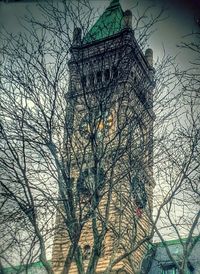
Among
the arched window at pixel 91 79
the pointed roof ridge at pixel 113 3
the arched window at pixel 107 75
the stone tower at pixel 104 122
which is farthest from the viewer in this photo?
the pointed roof ridge at pixel 113 3

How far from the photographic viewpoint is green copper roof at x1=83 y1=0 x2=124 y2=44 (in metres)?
9.89

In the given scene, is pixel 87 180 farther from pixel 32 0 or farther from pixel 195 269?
pixel 195 269

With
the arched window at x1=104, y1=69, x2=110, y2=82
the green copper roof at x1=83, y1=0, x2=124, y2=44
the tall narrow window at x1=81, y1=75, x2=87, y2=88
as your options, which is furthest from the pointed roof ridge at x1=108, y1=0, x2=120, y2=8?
the tall narrow window at x1=81, y1=75, x2=87, y2=88

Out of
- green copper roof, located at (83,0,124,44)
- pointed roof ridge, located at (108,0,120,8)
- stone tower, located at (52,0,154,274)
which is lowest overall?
stone tower, located at (52,0,154,274)

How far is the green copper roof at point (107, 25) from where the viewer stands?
32.4ft

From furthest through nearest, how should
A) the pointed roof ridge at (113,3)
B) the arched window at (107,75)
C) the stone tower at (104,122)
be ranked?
1. the pointed roof ridge at (113,3)
2. the arched window at (107,75)
3. the stone tower at (104,122)

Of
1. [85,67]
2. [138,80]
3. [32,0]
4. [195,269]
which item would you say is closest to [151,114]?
[138,80]

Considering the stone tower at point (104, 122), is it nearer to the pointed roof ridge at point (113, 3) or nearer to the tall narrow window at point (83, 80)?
the tall narrow window at point (83, 80)

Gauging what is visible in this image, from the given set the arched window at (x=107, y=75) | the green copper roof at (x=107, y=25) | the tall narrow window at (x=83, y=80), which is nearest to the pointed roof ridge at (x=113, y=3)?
the green copper roof at (x=107, y=25)

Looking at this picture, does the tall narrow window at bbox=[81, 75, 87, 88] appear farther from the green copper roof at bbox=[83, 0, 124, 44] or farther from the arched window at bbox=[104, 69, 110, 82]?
the green copper roof at bbox=[83, 0, 124, 44]

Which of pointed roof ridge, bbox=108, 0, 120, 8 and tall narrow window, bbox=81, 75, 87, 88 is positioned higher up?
pointed roof ridge, bbox=108, 0, 120, 8

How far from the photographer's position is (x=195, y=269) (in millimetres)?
19547

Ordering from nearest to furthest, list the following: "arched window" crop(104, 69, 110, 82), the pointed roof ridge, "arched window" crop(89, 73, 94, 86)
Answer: "arched window" crop(104, 69, 110, 82) → "arched window" crop(89, 73, 94, 86) → the pointed roof ridge

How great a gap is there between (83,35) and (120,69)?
41.6 inches
